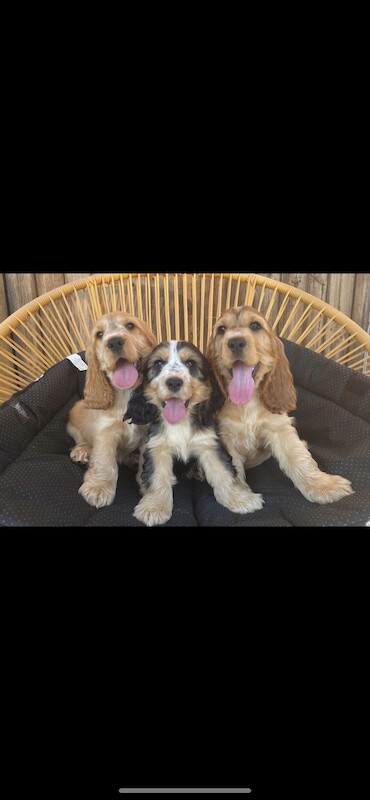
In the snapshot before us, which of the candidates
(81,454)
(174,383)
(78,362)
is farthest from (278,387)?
(78,362)

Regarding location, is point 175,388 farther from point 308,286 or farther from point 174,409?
point 308,286

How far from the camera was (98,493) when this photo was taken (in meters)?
1.25

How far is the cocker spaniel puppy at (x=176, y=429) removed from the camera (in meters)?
1.13

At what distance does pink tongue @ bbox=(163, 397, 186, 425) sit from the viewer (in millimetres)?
1137

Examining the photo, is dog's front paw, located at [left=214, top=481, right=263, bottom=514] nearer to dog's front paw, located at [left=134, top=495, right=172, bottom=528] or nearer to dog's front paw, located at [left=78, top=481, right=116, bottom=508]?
dog's front paw, located at [left=134, top=495, right=172, bottom=528]

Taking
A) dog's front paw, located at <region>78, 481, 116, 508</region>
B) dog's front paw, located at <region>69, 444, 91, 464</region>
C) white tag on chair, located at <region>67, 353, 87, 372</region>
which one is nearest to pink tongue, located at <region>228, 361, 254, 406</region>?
dog's front paw, located at <region>78, 481, 116, 508</region>

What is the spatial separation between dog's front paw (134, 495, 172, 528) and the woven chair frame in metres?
0.59

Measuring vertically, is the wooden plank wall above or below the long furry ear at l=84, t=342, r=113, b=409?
above

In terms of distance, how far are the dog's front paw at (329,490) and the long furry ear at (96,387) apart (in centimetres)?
48

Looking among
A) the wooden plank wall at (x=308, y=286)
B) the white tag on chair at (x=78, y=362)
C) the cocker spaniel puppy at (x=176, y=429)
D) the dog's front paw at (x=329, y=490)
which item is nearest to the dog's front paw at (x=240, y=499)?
the cocker spaniel puppy at (x=176, y=429)

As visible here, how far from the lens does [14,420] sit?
59.4 inches

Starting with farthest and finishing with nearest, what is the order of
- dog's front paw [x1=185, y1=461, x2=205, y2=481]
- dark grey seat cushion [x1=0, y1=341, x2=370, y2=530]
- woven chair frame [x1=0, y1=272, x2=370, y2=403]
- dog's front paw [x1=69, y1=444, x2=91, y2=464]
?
woven chair frame [x1=0, y1=272, x2=370, y2=403], dog's front paw [x1=69, y1=444, x2=91, y2=464], dog's front paw [x1=185, y1=461, x2=205, y2=481], dark grey seat cushion [x1=0, y1=341, x2=370, y2=530]

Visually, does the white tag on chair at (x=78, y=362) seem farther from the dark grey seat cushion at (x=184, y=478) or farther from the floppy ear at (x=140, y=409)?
the floppy ear at (x=140, y=409)
